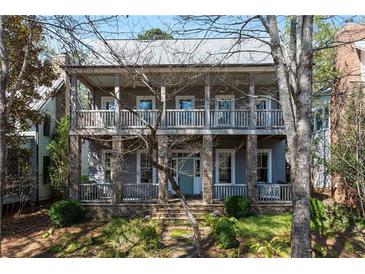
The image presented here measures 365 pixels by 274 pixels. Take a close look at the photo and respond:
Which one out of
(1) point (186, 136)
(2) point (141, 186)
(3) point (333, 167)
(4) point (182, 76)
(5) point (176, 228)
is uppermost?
(4) point (182, 76)

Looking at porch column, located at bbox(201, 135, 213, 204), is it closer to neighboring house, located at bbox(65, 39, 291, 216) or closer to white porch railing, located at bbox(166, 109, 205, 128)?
neighboring house, located at bbox(65, 39, 291, 216)

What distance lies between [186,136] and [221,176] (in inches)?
148

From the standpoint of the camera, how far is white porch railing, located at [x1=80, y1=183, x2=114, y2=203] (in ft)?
44.8

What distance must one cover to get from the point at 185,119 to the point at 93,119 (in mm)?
4023

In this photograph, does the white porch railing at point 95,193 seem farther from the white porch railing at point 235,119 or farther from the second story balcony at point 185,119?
the white porch railing at point 235,119

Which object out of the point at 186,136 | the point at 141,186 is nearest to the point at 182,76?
the point at 186,136

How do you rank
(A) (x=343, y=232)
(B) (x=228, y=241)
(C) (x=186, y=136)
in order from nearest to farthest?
(B) (x=228, y=241) → (A) (x=343, y=232) → (C) (x=186, y=136)

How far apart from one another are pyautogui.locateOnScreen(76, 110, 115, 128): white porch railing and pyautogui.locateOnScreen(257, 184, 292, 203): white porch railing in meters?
7.19

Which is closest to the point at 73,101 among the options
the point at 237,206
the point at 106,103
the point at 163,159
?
the point at 106,103

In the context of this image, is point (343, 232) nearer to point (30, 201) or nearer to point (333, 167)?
point (333, 167)

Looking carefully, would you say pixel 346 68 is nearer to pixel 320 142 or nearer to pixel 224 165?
pixel 320 142

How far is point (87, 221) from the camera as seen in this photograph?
12828 millimetres

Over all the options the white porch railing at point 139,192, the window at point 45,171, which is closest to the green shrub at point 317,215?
the white porch railing at point 139,192

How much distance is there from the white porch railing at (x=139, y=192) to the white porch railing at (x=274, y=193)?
15.6 feet
